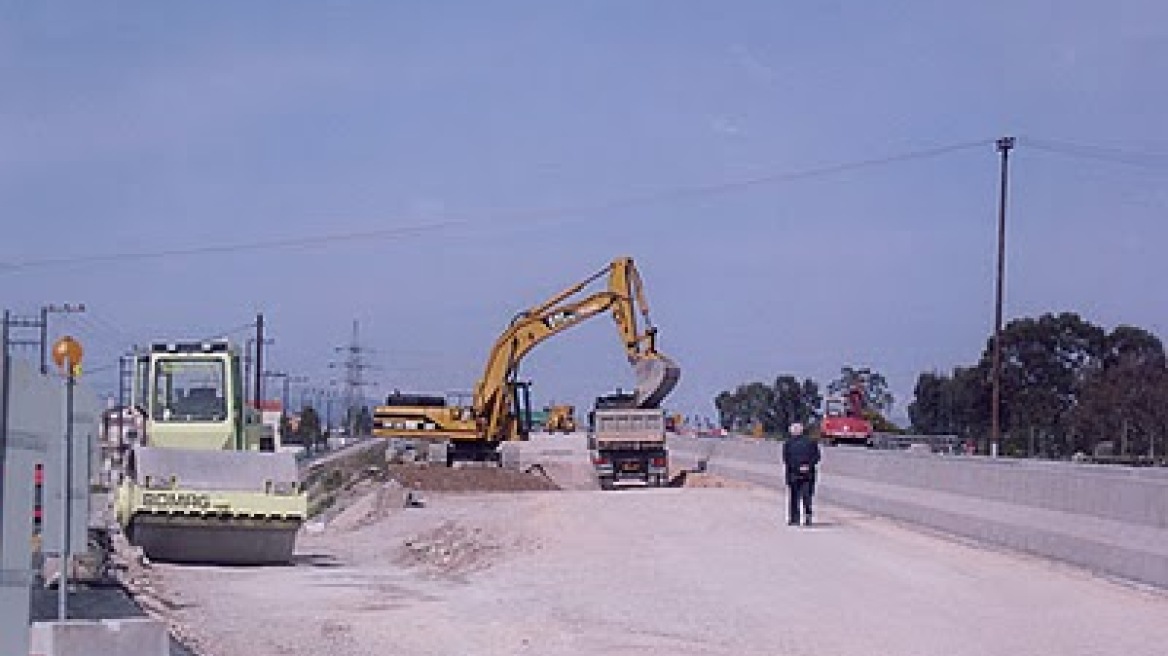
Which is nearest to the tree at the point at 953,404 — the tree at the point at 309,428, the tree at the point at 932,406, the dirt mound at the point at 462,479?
the tree at the point at 932,406

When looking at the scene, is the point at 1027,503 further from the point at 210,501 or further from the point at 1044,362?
the point at 1044,362

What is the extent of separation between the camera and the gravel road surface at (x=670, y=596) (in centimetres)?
1661

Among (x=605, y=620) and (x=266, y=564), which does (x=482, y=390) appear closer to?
(x=266, y=564)

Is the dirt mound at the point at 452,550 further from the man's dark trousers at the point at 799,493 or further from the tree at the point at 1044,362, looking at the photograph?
the tree at the point at 1044,362

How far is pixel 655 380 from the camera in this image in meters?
49.4

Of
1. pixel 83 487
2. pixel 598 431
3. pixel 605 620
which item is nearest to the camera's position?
pixel 83 487

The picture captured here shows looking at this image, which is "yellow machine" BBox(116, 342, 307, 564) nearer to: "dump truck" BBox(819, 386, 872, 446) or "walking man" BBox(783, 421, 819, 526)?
"walking man" BBox(783, 421, 819, 526)

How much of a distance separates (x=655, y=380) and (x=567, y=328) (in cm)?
608

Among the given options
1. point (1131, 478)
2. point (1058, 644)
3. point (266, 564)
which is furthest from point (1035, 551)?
point (266, 564)

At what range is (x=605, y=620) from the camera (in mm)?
18391

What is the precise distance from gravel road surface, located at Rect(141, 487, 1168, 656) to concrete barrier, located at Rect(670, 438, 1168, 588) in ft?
1.36

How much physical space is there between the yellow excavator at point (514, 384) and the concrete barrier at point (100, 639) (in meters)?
36.9

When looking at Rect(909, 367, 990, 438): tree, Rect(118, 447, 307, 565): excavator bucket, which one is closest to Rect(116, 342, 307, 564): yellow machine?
Rect(118, 447, 307, 565): excavator bucket

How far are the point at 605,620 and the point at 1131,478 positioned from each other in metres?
6.85
